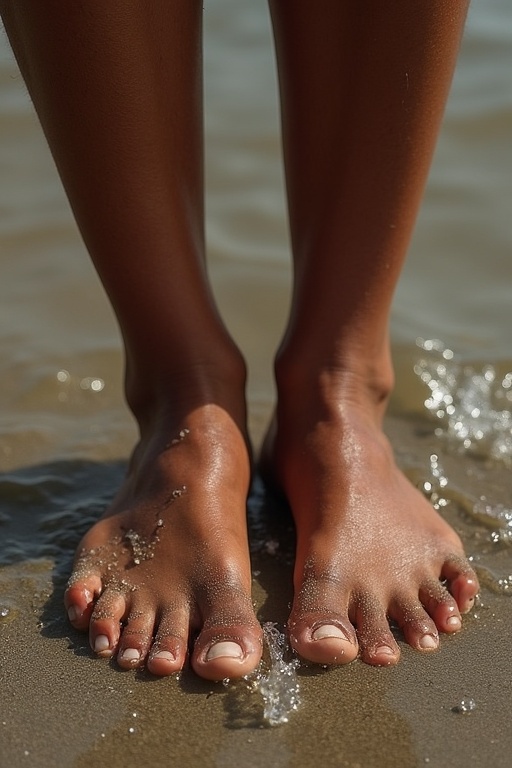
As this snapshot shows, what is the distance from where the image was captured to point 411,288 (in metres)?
2.79

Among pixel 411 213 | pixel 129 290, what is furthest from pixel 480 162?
pixel 129 290

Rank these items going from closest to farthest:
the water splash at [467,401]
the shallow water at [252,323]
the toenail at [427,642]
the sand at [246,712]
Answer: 1. the sand at [246,712]
2. the toenail at [427,642]
3. the shallow water at [252,323]
4. the water splash at [467,401]

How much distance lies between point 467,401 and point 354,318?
0.60m

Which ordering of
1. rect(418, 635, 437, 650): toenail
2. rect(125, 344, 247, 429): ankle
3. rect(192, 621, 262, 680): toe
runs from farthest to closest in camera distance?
1. rect(125, 344, 247, 429): ankle
2. rect(418, 635, 437, 650): toenail
3. rect(192, 621, 262, 680): toe

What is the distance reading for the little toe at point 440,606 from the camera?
5.13 feet

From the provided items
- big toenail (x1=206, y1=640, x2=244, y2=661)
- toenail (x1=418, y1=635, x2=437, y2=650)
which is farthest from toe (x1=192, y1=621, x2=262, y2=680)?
toenail (x1=418, y1=635, x2=437, y2=650)

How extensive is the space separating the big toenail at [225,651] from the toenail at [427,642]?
270 millimetres

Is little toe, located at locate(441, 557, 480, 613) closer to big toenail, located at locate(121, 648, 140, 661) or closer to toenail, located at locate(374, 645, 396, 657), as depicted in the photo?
toenail, located at locate(374, 645, 396, 657)

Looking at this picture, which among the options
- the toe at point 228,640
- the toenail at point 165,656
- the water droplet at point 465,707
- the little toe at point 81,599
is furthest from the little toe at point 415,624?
the little toe at point 81,599

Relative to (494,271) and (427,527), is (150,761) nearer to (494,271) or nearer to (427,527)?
(427,527)

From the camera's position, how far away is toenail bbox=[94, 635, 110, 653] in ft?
4.94

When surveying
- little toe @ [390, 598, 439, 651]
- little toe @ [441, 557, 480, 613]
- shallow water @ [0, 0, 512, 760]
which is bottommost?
shallow water @ [0, 0, 512, 760]

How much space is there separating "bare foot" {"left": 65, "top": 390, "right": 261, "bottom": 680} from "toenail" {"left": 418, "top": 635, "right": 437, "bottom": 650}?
238 mm

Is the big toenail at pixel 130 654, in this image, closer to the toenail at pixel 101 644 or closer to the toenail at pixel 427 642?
the toenail at pixel 101 644
